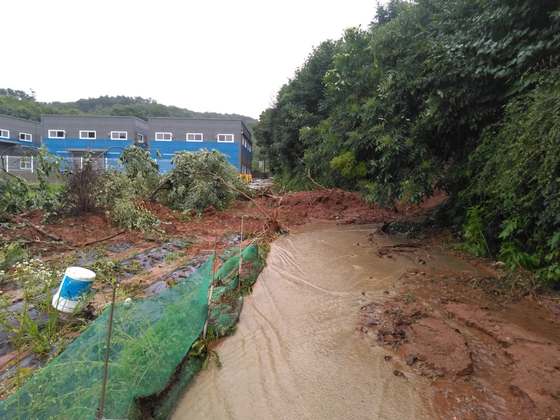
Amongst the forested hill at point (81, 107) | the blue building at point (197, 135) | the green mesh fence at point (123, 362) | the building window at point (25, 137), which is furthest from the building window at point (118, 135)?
the green mesh fence at point (123, 362)

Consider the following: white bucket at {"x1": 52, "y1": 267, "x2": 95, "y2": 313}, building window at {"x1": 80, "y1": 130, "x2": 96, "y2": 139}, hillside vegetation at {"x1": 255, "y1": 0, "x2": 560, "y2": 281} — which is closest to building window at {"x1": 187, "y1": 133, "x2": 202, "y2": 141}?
building window at {"x1": 80, "y1": 130, "x2": 96, "y2": 139}

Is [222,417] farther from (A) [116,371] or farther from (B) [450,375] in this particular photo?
(B) [450,375]

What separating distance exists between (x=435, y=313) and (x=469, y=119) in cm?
401

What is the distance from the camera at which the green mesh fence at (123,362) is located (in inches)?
70.9

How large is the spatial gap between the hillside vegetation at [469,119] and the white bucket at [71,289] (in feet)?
18.2

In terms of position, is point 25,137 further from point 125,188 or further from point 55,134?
point 125,188

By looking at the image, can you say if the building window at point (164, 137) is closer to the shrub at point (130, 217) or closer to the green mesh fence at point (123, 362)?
the shrub at point (130, 217)

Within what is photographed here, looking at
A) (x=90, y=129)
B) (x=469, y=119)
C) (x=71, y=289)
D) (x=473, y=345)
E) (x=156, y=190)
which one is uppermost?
(x=90, y=129)

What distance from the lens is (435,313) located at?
3998mm

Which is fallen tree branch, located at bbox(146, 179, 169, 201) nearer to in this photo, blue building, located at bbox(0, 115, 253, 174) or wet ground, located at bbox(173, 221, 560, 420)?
wet ground, located at bbox(173, 221, 560, 420)

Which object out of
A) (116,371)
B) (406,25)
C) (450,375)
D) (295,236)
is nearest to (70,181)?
(295,236)

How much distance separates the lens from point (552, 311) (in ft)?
13.0

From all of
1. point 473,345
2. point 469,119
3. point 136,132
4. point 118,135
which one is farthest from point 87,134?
point 473,345

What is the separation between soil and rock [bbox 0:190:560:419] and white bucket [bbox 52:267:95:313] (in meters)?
0.47
